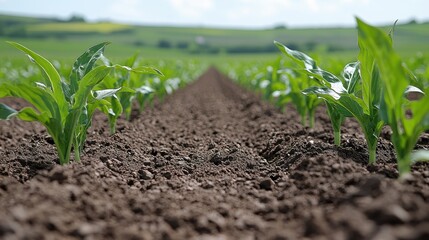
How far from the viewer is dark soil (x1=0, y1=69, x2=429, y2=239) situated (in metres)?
1.74

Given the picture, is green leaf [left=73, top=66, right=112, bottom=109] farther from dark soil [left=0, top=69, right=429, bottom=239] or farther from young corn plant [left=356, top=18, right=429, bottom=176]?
young corn plant [left=356, top=18, right=429, bottom=176]

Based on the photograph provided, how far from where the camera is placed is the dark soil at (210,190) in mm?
1741

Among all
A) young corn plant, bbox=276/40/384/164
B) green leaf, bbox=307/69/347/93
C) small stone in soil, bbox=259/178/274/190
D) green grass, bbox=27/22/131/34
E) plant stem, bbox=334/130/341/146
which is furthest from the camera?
green grass, bbox=27/22/131/34

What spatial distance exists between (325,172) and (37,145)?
2.73 m

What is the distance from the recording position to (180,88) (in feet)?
45.3

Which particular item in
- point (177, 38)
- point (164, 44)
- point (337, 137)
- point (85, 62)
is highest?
point (85, 62)

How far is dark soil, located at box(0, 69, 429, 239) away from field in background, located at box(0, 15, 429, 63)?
4984 centimetres

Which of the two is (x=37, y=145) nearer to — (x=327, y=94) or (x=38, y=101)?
(x=38, y=101)

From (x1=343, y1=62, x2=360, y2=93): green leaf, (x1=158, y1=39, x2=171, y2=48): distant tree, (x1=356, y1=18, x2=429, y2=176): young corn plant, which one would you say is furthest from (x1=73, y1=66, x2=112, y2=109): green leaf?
(x1=158, y1=39, x2=171, y2=48): distant tree

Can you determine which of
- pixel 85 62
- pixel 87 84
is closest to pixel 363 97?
pixel 87 84

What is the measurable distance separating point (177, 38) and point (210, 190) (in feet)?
262

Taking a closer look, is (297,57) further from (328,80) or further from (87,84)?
(87,84)

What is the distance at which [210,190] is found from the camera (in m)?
2.77

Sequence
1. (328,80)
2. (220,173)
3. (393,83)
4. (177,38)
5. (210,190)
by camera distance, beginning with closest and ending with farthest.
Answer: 1. (393,83)
2. (210,190)
3. (220,173)
4. (328,80)
5. (177,38)
